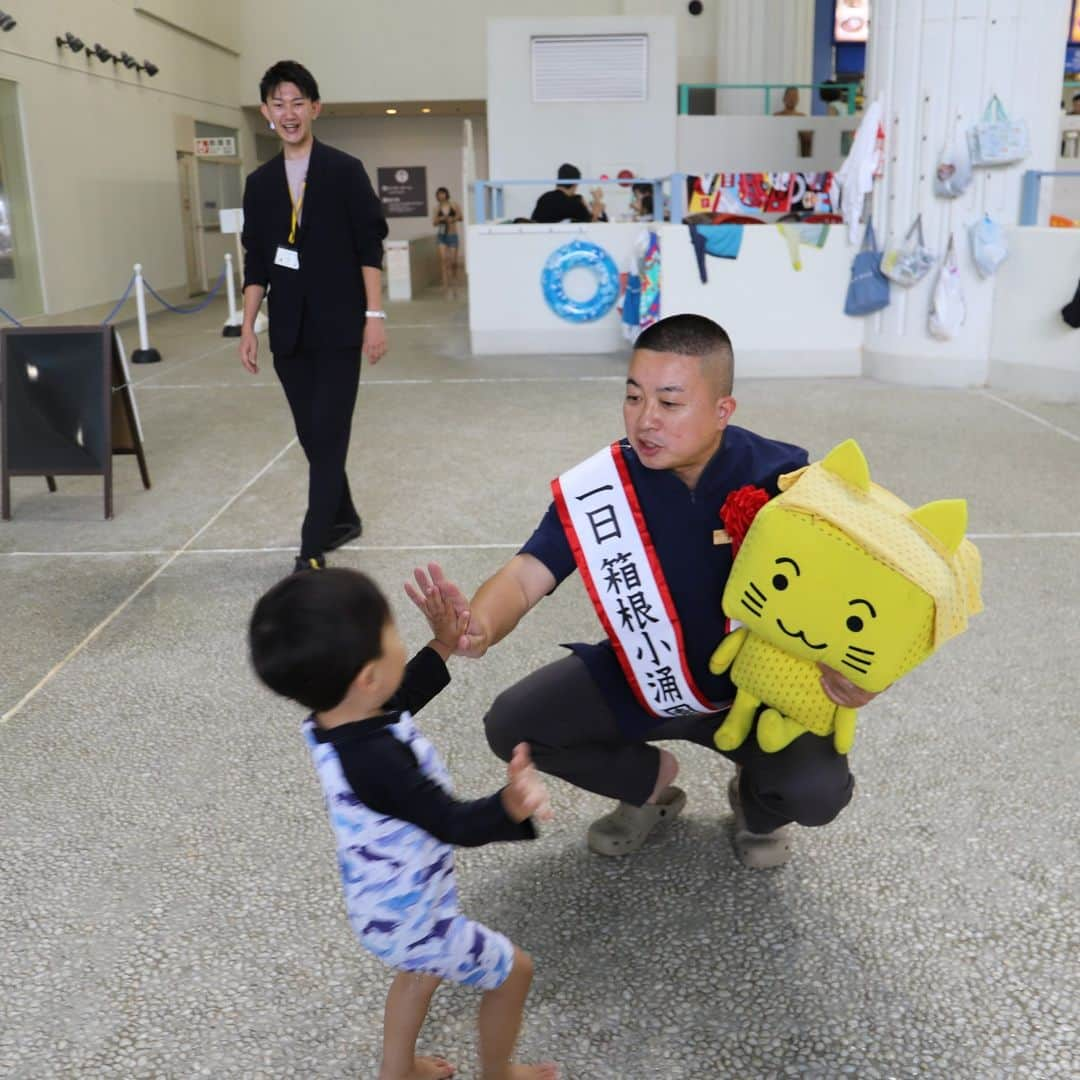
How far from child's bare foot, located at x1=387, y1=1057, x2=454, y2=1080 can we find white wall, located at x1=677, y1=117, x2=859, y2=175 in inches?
523

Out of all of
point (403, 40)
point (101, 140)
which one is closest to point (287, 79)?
point (101, 140)

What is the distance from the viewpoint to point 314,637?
4.32ft

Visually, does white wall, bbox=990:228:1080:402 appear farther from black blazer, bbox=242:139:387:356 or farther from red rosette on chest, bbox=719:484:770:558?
red rosette on chest, bbox=719:484:770:558

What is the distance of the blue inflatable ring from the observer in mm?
8797

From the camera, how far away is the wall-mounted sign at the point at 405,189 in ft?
70.6

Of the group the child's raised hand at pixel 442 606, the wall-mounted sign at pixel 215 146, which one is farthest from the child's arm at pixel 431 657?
the wall-mounted sign at pixel 215 146

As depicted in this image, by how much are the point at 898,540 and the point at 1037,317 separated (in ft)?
20.0

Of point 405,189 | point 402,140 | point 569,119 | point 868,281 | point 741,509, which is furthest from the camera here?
point 405,189

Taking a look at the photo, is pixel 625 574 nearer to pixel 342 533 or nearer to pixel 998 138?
pixel 342 533

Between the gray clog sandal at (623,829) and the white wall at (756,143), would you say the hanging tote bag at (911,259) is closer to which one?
the gray clog sandal at (623,829)

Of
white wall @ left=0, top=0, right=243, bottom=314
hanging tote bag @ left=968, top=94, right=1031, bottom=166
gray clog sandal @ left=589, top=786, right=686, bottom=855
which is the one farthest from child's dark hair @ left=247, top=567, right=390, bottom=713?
white wall @ left=0, top=0, right=243, bottom=314

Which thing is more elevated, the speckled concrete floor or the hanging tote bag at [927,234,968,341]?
the hanging tote bag at [927,234,968,341]

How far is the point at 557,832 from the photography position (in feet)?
7.53

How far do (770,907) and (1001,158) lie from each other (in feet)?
20.1
